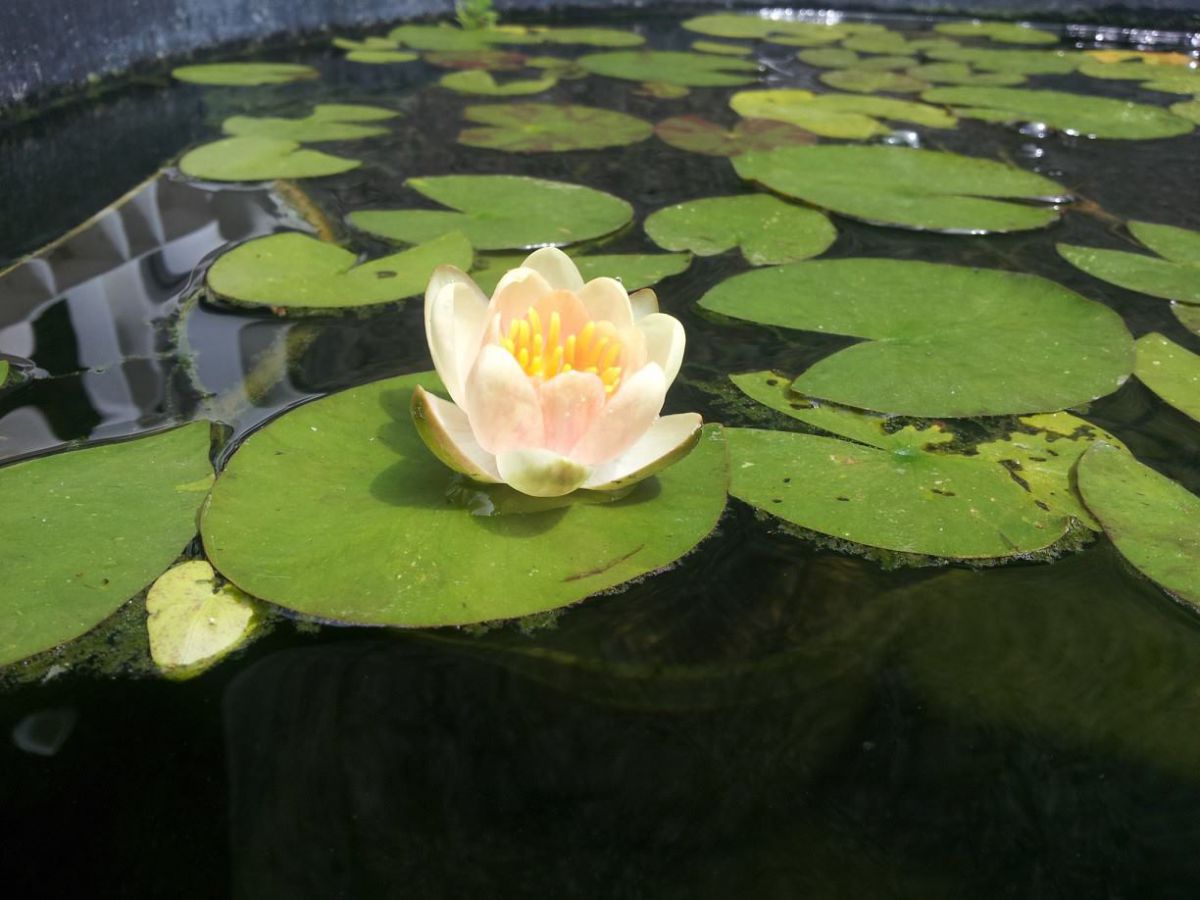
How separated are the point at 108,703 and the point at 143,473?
0.99 ft

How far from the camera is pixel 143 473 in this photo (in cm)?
Result: 105

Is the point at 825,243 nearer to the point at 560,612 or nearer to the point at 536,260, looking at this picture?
the point at 536,260

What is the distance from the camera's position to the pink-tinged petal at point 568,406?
914 mm

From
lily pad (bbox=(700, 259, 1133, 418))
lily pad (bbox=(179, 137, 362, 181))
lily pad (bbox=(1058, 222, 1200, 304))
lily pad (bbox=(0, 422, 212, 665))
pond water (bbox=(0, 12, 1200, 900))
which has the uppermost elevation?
lily pad (bbox=(179, 137, 362, 181))

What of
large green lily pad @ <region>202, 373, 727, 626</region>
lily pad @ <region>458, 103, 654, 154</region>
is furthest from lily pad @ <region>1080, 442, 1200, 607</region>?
lily pad @ <region>458, 103, 654, 154</region>

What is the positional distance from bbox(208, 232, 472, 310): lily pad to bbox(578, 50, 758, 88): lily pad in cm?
176

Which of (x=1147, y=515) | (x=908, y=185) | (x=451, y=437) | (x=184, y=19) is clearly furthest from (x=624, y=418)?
(x=184, y=19)

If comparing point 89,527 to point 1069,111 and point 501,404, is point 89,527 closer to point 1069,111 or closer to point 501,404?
point 501,404

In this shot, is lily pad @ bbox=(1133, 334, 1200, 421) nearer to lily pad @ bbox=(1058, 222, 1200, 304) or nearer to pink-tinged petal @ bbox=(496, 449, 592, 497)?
lily pad @ bbox=(1058, 222, 1200, 304)

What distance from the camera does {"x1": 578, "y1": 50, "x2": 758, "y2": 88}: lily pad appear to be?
316 centimetres

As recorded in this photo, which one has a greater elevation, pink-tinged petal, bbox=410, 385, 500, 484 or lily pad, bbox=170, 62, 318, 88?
lily pad, bbox=170, 62, 318, 88

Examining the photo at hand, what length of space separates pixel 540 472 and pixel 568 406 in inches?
2.8

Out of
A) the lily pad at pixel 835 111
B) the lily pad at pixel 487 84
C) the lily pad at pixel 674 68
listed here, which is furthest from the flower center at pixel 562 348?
the lily pad at pixel 674 68

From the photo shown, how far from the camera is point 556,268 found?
107 centimetres
